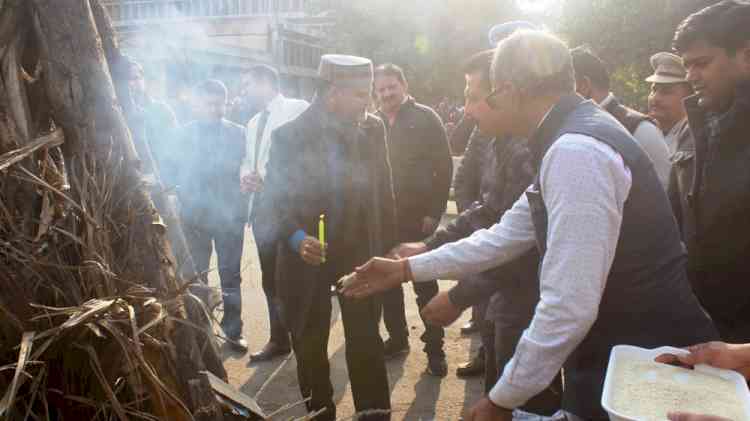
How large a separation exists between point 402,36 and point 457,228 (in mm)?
29567

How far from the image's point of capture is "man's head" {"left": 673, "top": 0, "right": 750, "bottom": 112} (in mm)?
2645

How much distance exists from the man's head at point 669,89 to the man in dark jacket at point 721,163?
90.8 inches

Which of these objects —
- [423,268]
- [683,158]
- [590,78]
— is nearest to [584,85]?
[590,78]

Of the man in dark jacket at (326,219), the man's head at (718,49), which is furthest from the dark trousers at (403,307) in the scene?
the man's head at (718,49)

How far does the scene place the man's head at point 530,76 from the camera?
2176mm

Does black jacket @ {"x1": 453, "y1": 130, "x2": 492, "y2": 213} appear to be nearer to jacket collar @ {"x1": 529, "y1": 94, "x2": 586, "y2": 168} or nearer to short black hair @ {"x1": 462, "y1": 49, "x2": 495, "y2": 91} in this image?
short black hair @ {"x1": 462, "y1": 49, "x2": 495, "y2": 91}

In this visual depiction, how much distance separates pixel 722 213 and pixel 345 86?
1963 millimetres

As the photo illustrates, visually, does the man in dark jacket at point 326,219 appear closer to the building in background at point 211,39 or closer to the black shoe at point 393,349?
the building in background at point 211,39

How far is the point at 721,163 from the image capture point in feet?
9.18

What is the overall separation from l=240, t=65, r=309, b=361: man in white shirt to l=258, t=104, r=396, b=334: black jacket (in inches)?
57.8

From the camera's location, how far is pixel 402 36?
3203cm

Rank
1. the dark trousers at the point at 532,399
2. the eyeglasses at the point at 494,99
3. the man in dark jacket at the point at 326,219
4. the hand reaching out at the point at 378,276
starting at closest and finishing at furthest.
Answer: the eyeglasses at the point at 494,99 → the hand reaching out at the point at 378,276 → the dark trousers at the point at 532,399 → the man in dark jacket at the point at 326,219

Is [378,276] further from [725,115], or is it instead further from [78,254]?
[725,115]

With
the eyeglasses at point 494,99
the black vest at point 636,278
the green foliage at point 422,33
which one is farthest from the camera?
the green foliage at point 422,33
